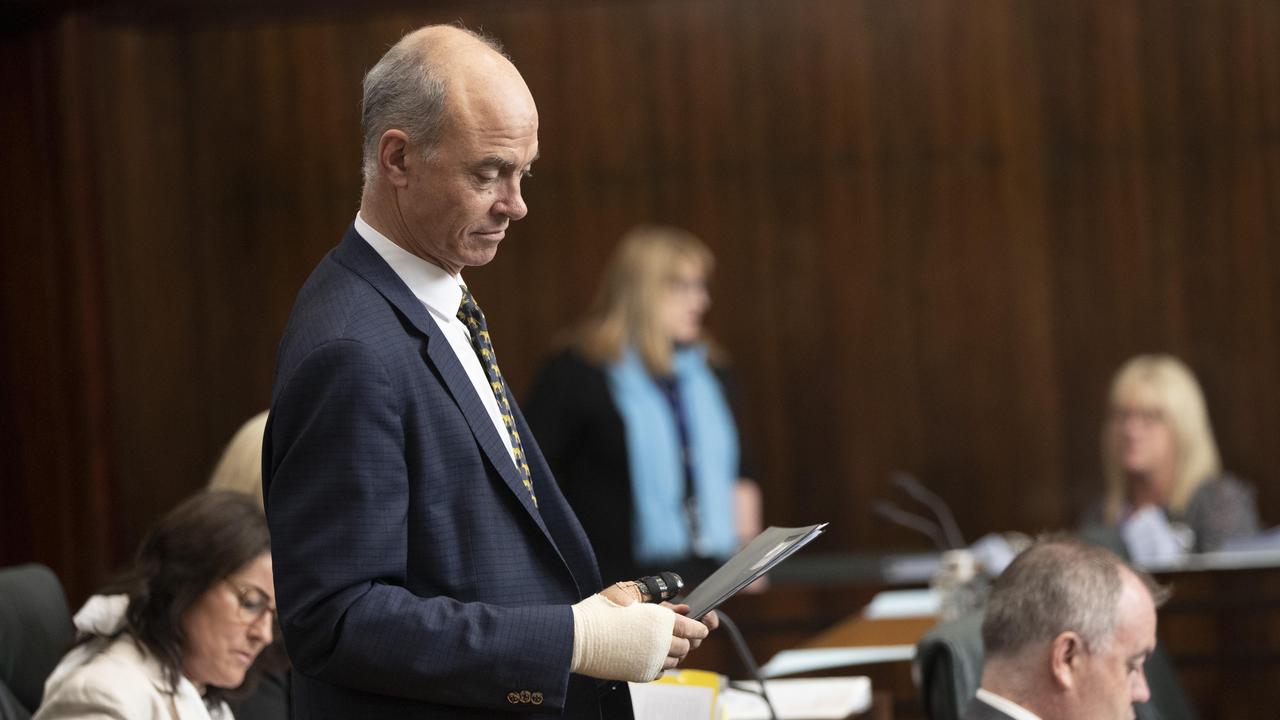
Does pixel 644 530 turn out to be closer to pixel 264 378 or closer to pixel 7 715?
pixel 264 378

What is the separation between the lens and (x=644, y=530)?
5.57 metres

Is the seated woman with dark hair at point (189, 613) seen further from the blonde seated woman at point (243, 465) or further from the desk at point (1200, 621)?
the desk at point (1200, 621)

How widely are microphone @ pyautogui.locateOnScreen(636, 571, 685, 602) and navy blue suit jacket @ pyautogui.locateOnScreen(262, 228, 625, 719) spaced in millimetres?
95

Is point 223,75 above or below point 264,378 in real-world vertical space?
above

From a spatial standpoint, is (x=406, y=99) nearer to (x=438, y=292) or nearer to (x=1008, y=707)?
(x=438, y=292)

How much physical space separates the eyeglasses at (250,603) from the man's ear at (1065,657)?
1.12 meters

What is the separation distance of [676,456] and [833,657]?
7.17ft

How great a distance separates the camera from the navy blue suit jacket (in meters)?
1.40

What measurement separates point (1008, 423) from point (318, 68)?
11.2ft

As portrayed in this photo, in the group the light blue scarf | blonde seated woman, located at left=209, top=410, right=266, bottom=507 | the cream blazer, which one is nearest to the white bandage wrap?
the cream blazer

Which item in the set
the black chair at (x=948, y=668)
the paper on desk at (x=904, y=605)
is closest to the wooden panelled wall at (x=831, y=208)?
the paper on desk at (x=904, y=605)

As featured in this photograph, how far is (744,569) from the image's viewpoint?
5.16ft

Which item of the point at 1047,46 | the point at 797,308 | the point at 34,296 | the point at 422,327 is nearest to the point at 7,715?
the point at 422,327

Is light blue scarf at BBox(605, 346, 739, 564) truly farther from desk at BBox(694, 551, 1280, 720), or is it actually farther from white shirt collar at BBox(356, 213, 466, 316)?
white shirt collar at BBox(356, 213, 466, 316)
